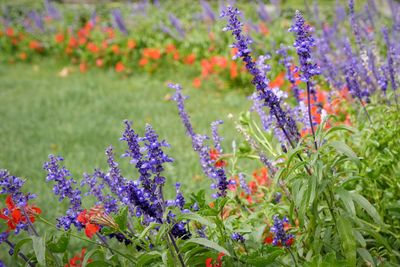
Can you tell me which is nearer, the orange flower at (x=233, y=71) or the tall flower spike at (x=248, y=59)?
the tall flower spike at (x=248, y=59)

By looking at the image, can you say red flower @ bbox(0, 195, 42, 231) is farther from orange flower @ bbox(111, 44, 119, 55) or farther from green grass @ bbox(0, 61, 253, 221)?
orange flower @ bbox(111, 44, 119, 55)

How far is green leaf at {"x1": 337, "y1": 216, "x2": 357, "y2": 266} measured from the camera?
1.95 m

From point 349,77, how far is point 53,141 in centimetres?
385

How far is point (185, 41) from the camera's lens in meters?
7.97

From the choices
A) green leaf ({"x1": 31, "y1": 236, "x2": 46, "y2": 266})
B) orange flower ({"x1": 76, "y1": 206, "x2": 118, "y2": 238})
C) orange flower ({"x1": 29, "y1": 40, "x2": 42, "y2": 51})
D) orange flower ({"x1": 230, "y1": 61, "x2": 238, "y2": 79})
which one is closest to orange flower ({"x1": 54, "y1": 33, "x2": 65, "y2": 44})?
orange flower ({"x1": 29, "y1": 40, "x2": 42, "y2": 51})

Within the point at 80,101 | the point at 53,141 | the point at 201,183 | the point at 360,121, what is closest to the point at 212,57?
the point at 80,101

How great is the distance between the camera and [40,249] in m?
1.95

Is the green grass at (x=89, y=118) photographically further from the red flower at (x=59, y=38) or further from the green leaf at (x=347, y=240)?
the green leaf at (x=347, y=240)

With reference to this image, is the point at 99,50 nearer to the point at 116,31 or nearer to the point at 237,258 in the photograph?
the point at 116,31

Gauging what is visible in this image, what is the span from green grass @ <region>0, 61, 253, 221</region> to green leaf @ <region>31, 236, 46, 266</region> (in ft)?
7.05

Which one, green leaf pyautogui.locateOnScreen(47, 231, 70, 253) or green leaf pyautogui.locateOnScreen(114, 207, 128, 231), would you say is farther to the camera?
green leaf pyautogui.locateOnScreen(47, 231, 70, 253)

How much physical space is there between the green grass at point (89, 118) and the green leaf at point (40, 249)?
2.15 meters

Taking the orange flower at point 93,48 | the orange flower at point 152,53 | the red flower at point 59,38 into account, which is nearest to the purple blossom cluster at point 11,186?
the orange flower at point 152,53

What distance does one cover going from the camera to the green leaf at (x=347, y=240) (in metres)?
1.95
